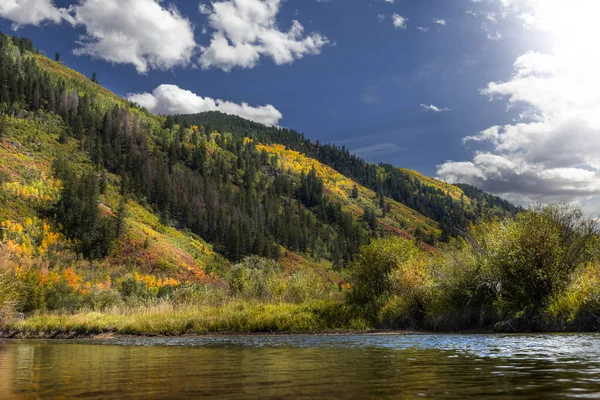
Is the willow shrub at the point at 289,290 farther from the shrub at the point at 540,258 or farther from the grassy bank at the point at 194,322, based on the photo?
the shrub at the point at 540,258

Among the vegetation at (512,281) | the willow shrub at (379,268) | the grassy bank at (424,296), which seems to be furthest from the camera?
the willow shrub at (379,268)

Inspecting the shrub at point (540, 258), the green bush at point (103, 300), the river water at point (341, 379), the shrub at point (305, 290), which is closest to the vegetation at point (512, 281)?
the shrub at point (540, 258)

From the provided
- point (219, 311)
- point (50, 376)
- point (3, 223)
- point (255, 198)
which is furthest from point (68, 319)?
point (255, 198)

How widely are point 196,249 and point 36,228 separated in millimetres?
40409

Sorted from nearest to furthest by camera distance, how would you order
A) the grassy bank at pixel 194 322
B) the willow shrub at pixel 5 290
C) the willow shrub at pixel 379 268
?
the willow shrub at pixel 5 290 → the grassy bank at pixel 194 322 → the willow shrub at pixel 379 268

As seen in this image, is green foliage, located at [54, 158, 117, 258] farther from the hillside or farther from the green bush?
the green bush

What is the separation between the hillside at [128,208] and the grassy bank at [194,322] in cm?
1018

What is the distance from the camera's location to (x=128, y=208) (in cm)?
10500

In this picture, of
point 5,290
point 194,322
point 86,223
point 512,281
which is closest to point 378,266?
point 512,281

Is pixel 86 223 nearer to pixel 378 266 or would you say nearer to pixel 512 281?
pixel 378 266

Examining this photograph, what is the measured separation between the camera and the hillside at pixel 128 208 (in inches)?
2739

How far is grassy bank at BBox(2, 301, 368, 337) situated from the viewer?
1258 inches

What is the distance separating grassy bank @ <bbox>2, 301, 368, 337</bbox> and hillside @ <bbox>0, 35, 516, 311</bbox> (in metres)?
10.2

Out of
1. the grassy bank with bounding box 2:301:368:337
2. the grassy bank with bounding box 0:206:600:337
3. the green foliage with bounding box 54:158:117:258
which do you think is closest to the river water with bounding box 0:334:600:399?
the grassy bank with bounding box 0:206:600:337
